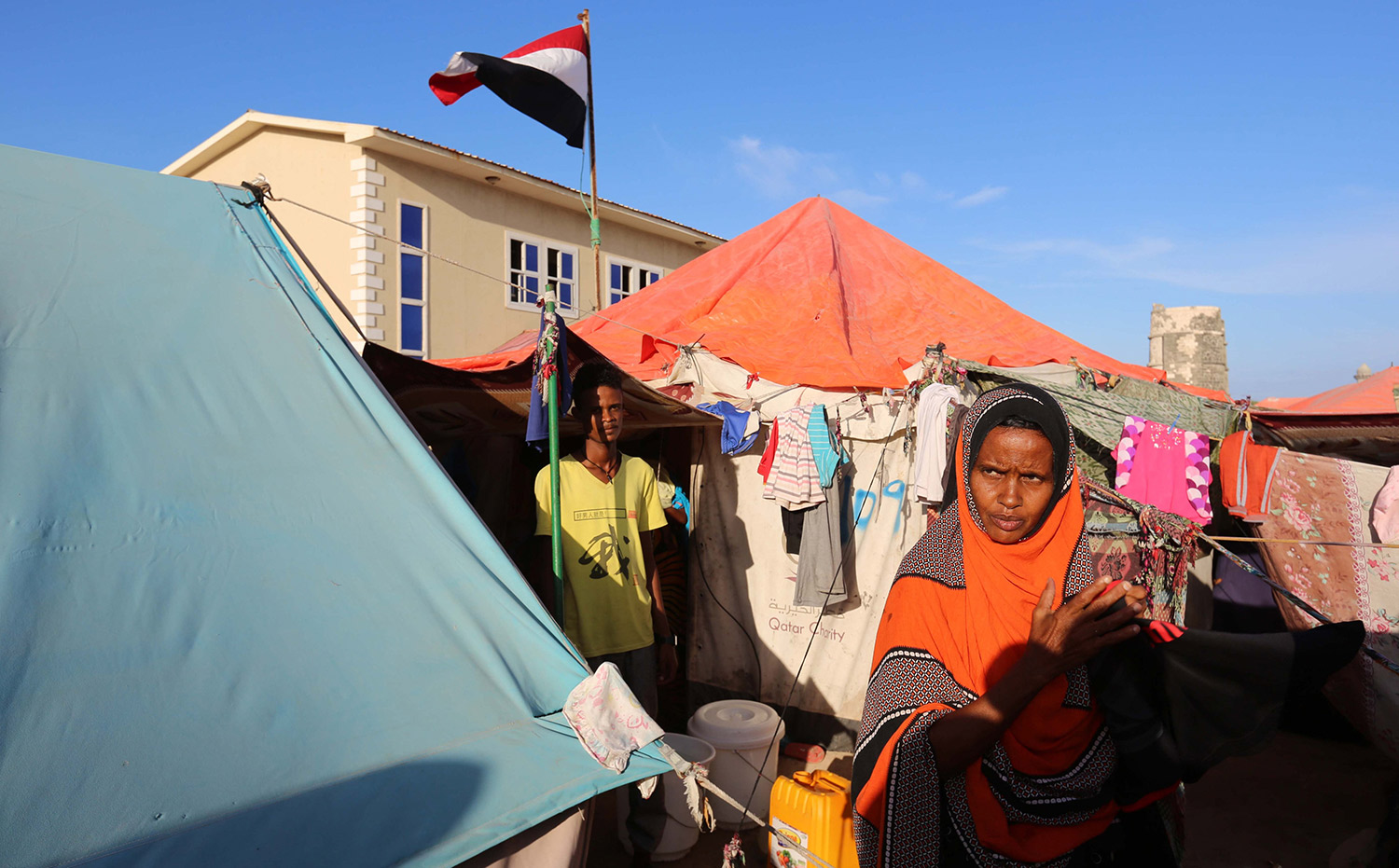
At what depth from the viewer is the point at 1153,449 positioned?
478 cm

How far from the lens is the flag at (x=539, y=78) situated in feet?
16.0

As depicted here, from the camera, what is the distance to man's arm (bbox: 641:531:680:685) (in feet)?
11.4

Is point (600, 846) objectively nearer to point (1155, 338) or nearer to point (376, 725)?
point (376, 725)

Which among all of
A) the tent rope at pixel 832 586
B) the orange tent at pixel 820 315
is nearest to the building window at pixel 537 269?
the orange tent at pixel 820 315

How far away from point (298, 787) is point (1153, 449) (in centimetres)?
497

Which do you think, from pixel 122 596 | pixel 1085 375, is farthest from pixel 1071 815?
pixel 1085 375

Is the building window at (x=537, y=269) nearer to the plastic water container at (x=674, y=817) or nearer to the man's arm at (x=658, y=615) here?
the man's arm at (x=658, y=615)

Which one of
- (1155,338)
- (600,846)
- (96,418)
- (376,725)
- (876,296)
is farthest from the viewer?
(1155,338)

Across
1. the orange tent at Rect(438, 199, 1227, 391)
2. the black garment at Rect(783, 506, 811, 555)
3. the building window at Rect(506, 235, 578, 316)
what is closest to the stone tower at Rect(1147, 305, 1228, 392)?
the orange tent at Rect(438, 199, 1227, 391)

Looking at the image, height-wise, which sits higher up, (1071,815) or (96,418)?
(96,418)

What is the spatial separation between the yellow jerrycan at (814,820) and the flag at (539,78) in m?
4.56

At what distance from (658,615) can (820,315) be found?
3.99 m

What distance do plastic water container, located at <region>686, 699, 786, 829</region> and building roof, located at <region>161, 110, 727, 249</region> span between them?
32.8ft

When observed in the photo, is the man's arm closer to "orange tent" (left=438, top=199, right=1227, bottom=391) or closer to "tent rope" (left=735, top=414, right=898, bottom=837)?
"tent rope" (left=735, top=414, right=898, bottom=837)
